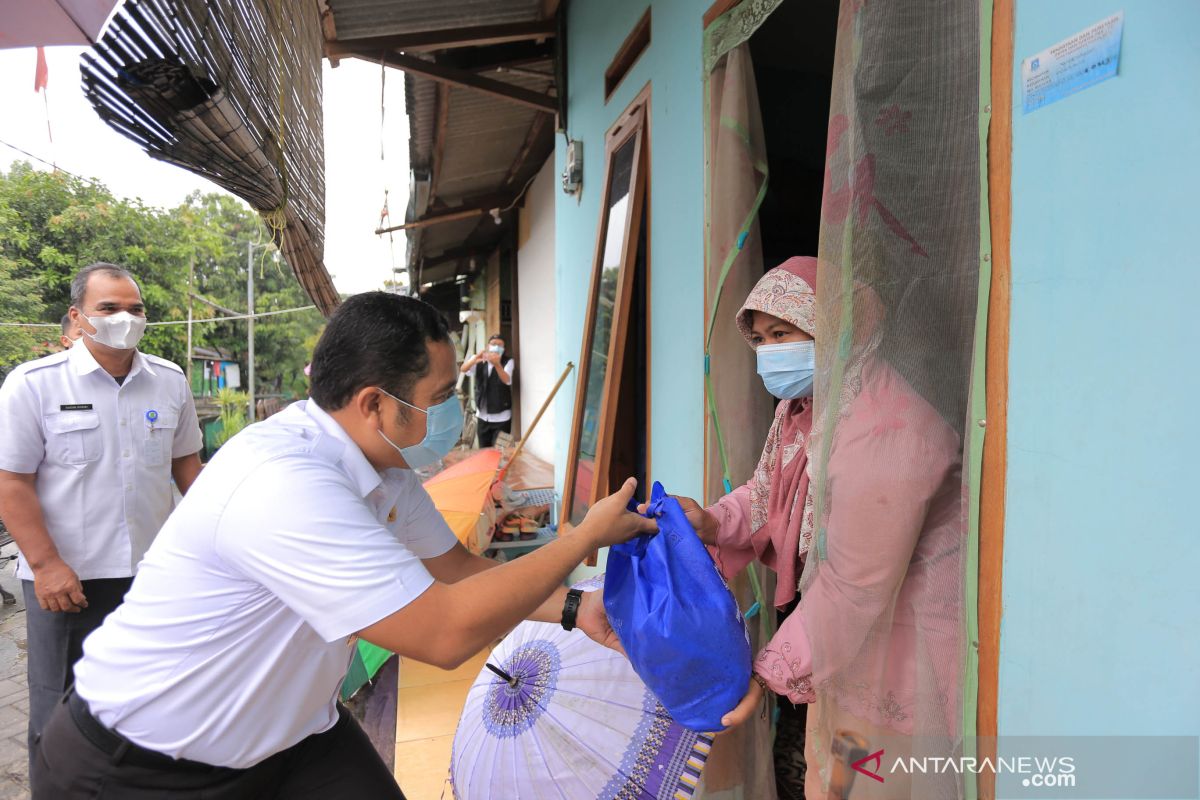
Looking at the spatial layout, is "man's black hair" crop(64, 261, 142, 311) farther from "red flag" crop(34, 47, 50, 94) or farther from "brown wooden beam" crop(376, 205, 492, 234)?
"brown wooden beam" crop(376, 205, 492, 234)

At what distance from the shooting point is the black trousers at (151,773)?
1.30 m

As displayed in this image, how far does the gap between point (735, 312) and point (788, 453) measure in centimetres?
67

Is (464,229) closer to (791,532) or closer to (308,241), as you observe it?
(308,241)

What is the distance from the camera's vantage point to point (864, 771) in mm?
1347

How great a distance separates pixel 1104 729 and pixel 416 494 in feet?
4.73

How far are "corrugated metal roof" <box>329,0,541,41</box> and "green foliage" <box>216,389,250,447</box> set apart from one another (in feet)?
32.2

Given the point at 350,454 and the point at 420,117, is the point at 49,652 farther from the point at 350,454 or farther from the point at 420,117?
the point at 420,117

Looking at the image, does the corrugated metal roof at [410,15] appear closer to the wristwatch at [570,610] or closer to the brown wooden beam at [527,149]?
the brown wooden beam at [527,149]

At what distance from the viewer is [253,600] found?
4.07ft

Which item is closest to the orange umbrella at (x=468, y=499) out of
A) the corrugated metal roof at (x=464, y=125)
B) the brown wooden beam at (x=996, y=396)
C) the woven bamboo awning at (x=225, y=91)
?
the woven bamboo awning at (x=225, y=91)

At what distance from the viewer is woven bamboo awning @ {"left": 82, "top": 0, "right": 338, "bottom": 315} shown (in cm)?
172

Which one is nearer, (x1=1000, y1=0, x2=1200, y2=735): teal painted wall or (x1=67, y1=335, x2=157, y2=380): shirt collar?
(x1=1000, y1=0, x2=1200, y2=735): teal painted wall

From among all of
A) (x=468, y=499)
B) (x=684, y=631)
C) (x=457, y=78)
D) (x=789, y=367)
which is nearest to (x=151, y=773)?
(x=684, y=631)

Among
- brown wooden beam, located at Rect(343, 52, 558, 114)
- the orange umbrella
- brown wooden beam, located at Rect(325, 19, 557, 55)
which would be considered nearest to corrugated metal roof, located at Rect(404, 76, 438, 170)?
brown wooden beam, located at Rect(343, 52, 558, 114)
